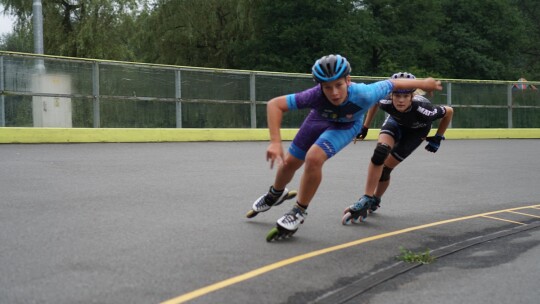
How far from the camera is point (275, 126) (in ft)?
17.8

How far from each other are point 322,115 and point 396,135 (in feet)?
5.75

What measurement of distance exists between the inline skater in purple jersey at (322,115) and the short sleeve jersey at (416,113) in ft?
2.91

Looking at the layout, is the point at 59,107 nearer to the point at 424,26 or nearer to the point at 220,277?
the point at 220,277

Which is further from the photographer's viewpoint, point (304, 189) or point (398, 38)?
point (398, 38)

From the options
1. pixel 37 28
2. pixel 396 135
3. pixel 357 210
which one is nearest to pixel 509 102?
pixel 37 28

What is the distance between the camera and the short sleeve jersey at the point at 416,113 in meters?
7.22

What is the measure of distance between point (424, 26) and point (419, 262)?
46834mm

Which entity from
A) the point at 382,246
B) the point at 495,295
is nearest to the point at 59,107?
the point at 382,246

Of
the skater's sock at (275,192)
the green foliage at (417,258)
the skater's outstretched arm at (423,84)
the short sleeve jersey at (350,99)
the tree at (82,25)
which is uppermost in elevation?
the tree at (82,25)

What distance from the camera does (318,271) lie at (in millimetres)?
4922

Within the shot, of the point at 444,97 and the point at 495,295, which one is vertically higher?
the point at 444,97

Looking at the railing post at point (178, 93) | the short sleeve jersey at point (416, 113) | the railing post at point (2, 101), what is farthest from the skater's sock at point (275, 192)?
the railing post at point (178, 93)

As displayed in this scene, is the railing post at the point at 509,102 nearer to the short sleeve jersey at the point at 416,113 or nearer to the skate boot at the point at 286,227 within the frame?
the short sleeve jersey at the point at 416,113

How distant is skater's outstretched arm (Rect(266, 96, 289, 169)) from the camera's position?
16.6 ft
